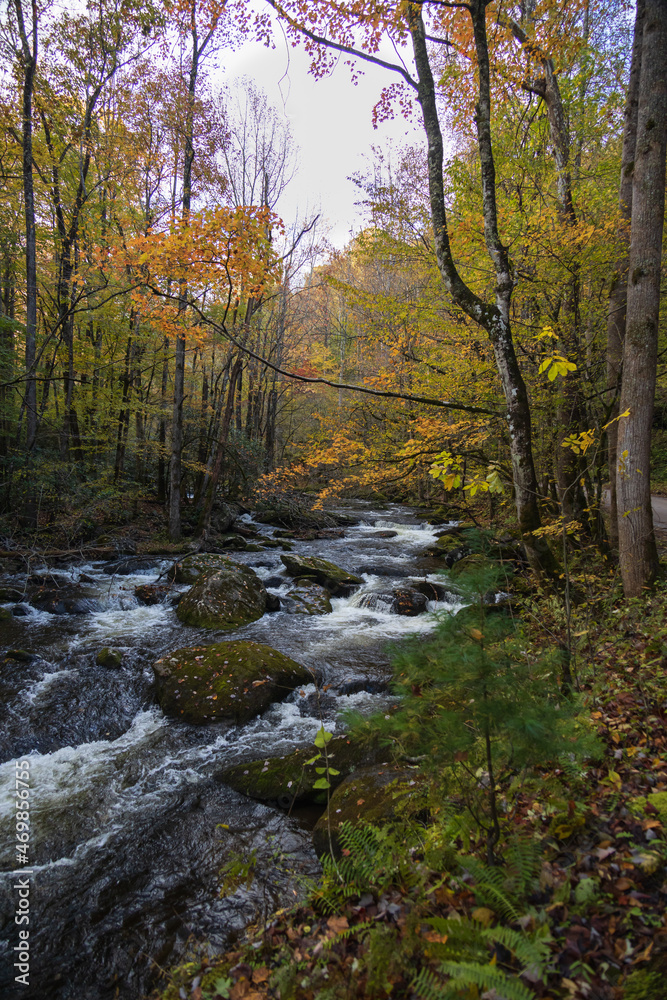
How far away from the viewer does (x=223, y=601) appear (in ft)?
29.8

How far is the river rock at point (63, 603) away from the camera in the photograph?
8836 mm

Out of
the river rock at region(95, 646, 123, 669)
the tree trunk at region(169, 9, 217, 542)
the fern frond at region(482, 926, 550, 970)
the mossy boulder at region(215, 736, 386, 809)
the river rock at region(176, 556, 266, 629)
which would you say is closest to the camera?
the fern frond at region(482, 926, 550, 970)

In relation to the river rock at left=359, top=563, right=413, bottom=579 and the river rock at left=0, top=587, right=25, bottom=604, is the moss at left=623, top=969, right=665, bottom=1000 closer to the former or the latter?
the river rock at left=359, top=563, right=413, bottom=579

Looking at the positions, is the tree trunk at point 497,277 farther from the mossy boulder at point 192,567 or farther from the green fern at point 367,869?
the mossy boulder at point 192,567

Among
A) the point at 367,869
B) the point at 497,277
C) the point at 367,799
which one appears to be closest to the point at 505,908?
the point at 367,869

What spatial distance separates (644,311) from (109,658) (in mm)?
9028

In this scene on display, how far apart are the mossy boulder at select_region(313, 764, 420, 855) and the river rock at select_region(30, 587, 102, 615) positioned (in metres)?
7.15

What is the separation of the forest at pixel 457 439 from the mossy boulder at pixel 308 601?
0.80ft

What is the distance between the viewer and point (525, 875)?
2025mm

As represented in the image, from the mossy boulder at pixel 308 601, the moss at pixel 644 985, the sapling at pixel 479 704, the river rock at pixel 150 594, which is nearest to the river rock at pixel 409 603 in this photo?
the mossy boulder at pixel 308 601

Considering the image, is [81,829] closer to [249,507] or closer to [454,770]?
[454,770]

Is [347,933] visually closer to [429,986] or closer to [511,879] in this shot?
[429,986]
